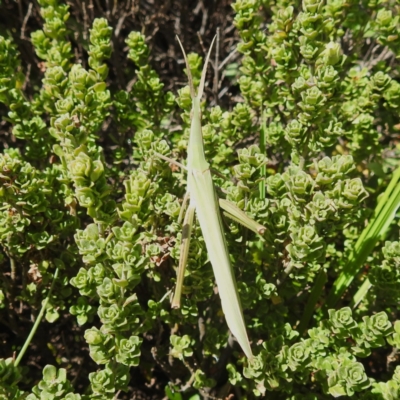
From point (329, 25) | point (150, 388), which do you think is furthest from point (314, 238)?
point (150, 388)

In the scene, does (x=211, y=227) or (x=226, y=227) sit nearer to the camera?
(x=211, y=227)

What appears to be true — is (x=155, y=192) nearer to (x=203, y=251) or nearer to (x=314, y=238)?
(x=203, y=251)

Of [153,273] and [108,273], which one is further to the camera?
[153,273]

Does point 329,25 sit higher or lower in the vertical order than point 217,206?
higher
